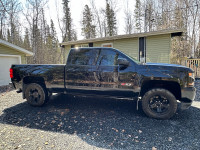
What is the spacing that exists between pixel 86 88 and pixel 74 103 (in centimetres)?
126

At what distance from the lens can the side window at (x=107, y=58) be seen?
3685 mm

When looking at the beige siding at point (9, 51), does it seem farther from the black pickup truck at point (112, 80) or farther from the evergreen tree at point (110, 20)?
Result: the evergreen tree at point (110, 20)

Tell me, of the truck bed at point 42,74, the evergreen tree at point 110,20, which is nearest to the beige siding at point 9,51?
the truck bed at point 42,74

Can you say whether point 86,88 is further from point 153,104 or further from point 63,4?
point 63,4

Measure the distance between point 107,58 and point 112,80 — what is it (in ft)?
2.29

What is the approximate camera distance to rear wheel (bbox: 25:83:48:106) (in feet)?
14.0

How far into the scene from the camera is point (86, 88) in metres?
3.85

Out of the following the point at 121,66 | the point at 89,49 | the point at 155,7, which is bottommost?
the point at 121,66

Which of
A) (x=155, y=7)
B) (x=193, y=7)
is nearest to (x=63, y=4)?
(x=155, y=7)

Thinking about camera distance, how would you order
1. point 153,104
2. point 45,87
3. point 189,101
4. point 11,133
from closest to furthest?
point 11,133
point 189,101
point 153,104
point 45,87

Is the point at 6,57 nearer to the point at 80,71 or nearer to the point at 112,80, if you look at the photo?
the point at 80,71

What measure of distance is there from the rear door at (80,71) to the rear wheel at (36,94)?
37.7 inches

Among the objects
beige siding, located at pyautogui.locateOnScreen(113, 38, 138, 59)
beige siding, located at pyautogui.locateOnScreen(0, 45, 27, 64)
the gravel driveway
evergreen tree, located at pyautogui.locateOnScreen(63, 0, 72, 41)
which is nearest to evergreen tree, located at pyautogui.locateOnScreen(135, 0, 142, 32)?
evergreen tree, located at pyautogui.locateOnScreen(63, 0, 72, 41)

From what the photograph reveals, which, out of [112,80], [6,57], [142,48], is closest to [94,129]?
[112,80]
